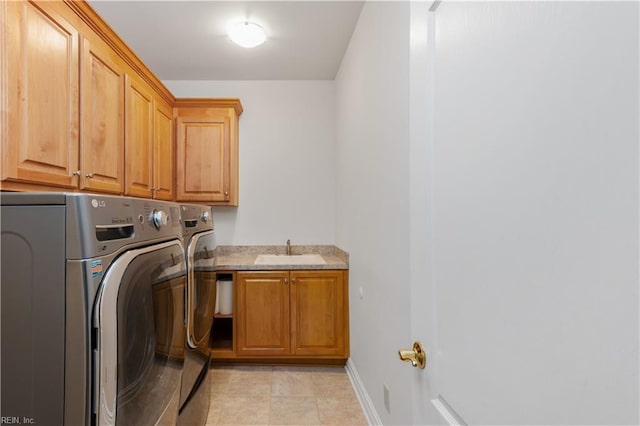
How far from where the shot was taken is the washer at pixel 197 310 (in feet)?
5.01

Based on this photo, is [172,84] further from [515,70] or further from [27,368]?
[515,70]

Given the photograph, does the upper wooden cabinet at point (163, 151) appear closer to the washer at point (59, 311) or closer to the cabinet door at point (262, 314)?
the cabinet door at point (262, 314)

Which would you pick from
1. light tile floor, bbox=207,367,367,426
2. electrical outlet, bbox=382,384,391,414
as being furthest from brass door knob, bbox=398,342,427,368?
light tile floor, bbox=207,367,367,426

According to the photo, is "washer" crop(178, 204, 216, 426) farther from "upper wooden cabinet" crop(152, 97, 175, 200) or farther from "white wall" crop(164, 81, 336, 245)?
"white wall" crop(164, 81, 336, 245)

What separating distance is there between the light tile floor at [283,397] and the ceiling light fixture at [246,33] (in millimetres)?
2474

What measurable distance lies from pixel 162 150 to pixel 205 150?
366 millimetres

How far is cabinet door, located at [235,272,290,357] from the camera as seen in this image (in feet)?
8.44

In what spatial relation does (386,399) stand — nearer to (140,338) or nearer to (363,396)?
(363,396)

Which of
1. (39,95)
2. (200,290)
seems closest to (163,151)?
(39,95)

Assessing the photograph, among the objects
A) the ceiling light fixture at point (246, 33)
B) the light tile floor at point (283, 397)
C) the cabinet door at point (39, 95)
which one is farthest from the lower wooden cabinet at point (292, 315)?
the ceiling light fixture at point (246, 33)

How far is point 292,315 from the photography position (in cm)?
260

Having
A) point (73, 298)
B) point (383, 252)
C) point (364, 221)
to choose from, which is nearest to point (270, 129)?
point (364, 221)

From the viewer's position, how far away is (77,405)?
792 millimetres

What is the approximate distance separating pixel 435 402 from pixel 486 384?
219 millimetres
